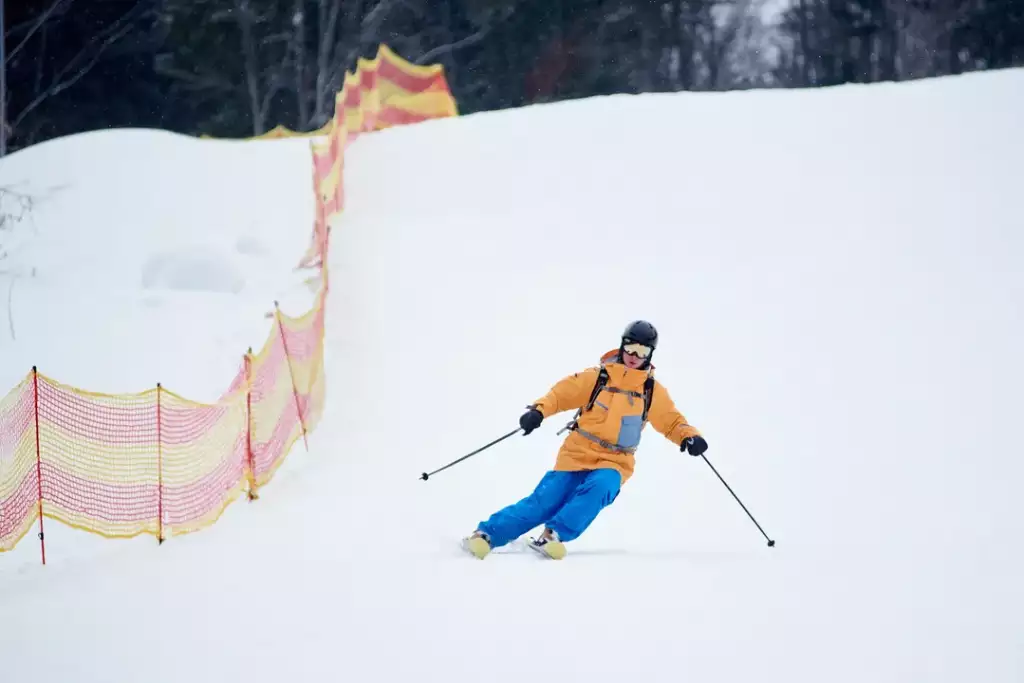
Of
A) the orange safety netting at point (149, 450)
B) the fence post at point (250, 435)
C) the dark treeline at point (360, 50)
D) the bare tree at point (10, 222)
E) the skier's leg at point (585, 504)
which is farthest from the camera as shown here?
the dark treeline at point (360, 50)

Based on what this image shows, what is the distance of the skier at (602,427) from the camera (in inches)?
249

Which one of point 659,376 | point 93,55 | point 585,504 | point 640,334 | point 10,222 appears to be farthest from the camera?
point 93,55

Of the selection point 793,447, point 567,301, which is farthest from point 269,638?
point 567,301

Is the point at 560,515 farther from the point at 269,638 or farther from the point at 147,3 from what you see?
the point at 147,3

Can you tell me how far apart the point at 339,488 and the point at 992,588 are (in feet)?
14.6

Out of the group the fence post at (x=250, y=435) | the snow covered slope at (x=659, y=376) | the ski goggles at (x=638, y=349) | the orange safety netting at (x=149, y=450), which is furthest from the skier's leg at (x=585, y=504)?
the fence post at (x=250, y=435)

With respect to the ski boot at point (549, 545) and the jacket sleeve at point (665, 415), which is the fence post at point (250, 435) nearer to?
the ski boot at point (549, 545)

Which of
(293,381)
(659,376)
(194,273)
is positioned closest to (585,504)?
(293,381)

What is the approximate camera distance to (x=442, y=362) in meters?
11.3

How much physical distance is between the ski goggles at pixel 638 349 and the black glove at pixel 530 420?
63cm

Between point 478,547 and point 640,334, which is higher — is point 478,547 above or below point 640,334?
below

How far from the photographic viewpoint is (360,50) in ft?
128

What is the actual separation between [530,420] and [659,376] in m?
4.94

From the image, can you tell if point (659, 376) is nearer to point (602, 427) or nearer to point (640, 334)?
point (602, 427)
